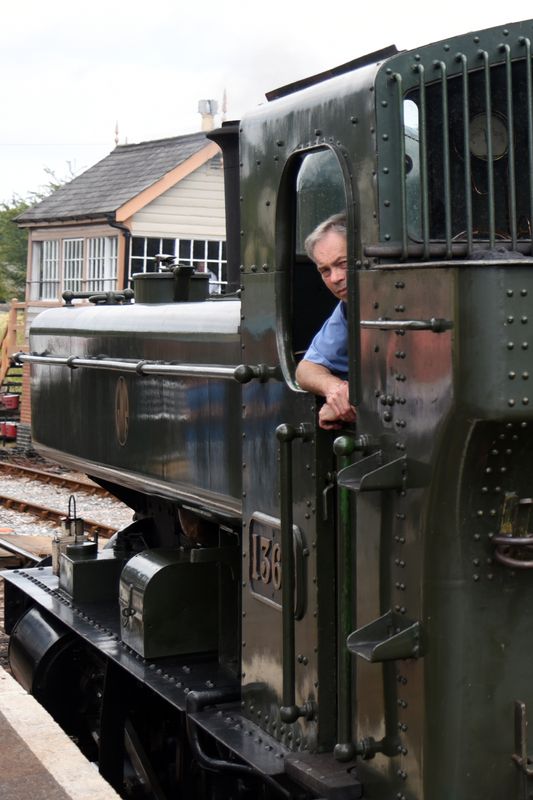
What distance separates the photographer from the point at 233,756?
13.7 ft

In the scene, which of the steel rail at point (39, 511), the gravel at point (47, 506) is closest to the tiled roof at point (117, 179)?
the gravel at point (47, 506)

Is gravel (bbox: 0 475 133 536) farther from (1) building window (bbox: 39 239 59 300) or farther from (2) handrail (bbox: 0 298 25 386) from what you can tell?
(1) building window (bbox: 39 239 59 300)

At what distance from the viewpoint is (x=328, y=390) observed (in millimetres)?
3434

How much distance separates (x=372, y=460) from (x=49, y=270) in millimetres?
24794

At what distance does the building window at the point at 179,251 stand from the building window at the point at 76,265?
18.2 inches

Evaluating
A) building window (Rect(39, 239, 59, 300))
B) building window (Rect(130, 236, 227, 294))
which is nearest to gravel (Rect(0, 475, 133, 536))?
building window (Rect(130, 236, 227, 294))

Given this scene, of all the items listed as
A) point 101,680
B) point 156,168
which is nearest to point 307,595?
point 101,680

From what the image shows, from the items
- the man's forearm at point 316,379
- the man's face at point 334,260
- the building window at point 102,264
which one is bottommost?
the man's forearm at point 316,379

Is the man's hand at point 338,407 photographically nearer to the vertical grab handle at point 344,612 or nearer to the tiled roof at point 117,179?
the vertical grab handle at point 344,612

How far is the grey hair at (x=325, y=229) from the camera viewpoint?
3.46 m

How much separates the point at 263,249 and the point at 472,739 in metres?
1.65

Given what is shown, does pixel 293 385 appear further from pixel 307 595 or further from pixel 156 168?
pixel 156 168

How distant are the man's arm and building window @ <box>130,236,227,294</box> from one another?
66.2 ft

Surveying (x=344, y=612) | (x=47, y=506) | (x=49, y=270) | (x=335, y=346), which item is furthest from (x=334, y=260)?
(x=49, y=270)
